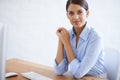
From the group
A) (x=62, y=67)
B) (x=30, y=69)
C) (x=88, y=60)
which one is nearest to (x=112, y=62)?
(x=88, y=60)

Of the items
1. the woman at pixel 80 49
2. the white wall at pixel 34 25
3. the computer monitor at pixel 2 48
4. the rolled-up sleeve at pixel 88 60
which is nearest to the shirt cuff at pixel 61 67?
the woman at pixel 80 49

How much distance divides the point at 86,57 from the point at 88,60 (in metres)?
0.03

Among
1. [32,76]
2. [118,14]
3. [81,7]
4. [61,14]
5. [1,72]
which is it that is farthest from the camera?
[61,14]

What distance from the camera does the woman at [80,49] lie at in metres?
1.36

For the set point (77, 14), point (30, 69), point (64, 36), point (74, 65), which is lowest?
point (30, 69)

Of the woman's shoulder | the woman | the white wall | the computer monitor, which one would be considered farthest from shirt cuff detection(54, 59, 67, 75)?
the white wall

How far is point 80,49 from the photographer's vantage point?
146 cm

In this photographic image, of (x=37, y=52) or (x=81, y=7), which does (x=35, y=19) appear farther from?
(x=81, y=7)

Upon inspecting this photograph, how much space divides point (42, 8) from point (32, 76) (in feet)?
5.84

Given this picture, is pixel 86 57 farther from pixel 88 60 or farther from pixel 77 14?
pixel 77 14

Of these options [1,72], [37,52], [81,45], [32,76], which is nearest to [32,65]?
[32,76]

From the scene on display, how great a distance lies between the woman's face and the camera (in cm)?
144

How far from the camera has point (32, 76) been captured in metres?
1.32

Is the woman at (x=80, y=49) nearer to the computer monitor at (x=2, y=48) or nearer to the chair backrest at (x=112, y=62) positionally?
the chair backrest at (x=112, y=62)
